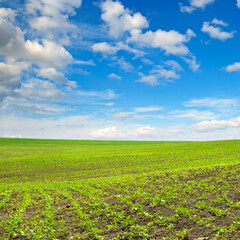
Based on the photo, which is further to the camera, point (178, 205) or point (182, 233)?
point (178, 205)

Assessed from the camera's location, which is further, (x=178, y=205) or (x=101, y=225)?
(x=178, y=205)

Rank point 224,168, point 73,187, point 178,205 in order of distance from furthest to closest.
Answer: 1. point 224,168
2. point 73,187
3. point 178,205

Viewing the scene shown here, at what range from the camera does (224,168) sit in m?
28.5

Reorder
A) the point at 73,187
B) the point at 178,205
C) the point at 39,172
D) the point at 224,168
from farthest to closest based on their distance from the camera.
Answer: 1. the point at 39,172
2. the point at 224,168
3. the point at 73,187
4. the point at 178,205

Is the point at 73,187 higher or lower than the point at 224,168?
lower

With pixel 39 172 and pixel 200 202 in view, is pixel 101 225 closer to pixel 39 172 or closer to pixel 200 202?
pixel 200 202

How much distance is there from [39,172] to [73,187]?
1933 cm

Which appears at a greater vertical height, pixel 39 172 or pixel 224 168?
pixel 224 168

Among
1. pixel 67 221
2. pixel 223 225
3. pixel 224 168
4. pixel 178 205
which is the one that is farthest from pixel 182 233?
pixel 224 168

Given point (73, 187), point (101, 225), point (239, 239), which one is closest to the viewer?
point (239, 239)

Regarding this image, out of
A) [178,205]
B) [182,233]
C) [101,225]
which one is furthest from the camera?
[178,205]

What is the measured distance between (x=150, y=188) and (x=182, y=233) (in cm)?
1017

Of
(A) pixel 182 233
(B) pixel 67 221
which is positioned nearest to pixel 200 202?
(A) pixel 182 233

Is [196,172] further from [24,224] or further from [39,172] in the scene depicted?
[39,172]
